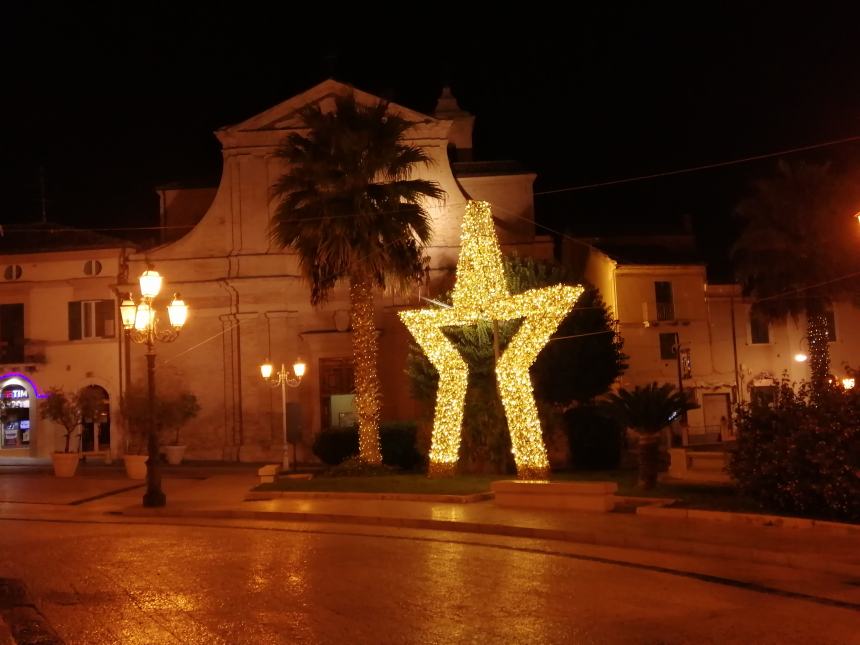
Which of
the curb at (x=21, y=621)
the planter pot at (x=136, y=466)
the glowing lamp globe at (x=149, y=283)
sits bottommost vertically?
the curb at (x=21, y=621)

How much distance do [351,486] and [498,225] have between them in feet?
72.5

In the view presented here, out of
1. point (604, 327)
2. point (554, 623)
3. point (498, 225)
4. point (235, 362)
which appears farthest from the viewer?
point (498, 225)

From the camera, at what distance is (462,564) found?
A: 13055mm

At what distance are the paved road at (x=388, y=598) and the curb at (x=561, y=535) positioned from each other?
28.5 inches

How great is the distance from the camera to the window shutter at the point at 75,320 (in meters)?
42.8

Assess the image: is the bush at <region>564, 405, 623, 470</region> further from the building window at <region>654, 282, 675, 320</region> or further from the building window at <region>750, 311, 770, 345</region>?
the building window at <region>750, 311, 770, 345</region>

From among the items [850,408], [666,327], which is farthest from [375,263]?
[666,327]

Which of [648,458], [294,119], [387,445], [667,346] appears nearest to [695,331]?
[667,346]

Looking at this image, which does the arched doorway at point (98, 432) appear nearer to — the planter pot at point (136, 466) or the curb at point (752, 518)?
the planter pot at point (136, 466)

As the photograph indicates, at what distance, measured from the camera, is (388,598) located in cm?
1068

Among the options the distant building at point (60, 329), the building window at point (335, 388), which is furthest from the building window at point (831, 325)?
the distant building at point (60, 329)

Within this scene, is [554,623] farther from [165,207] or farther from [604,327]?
[165,207]

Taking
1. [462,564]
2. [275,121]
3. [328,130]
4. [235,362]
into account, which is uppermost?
[275,121]

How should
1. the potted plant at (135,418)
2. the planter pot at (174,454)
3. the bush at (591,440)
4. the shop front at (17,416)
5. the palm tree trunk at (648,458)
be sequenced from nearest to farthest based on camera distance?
the palm tree trunk at (648,458)
the bush at (591,440)
the potted plant at (135,418)
the planter pot at (174,454)
the shop front at (17,416)
